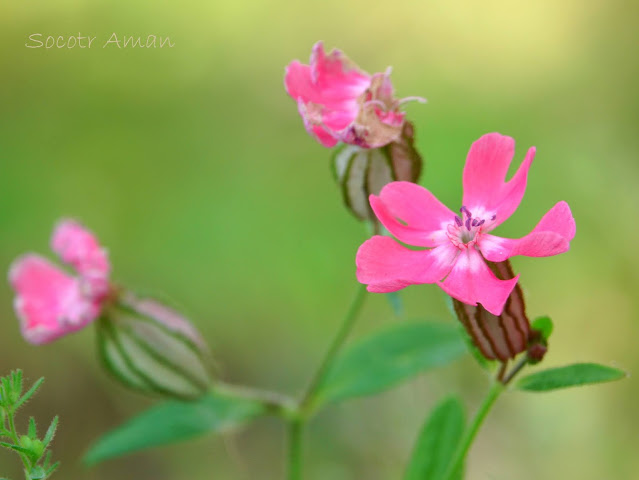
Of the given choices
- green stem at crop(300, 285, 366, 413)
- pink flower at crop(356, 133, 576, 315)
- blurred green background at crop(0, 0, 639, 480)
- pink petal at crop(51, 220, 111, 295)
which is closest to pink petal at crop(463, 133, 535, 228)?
pink flower at crop(356, 133, 576, 315)

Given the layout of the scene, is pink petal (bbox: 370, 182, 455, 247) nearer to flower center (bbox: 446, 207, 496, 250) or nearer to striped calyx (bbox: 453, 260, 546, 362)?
flower center (bbox: 446, 207, 496, 250)

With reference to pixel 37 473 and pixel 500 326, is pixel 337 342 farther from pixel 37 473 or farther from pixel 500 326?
pixel 37 473

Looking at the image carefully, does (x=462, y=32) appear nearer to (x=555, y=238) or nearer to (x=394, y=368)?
(x=394, y=368)

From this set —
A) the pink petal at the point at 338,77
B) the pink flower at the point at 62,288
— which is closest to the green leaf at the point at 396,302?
the pink petal at the point at 338,77

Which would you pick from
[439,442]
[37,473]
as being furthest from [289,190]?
[37,473]

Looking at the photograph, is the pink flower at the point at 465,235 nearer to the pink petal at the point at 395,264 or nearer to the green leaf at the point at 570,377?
the pink petal at the point at 395,264

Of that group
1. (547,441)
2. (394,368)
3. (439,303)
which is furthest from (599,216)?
(394,368)
